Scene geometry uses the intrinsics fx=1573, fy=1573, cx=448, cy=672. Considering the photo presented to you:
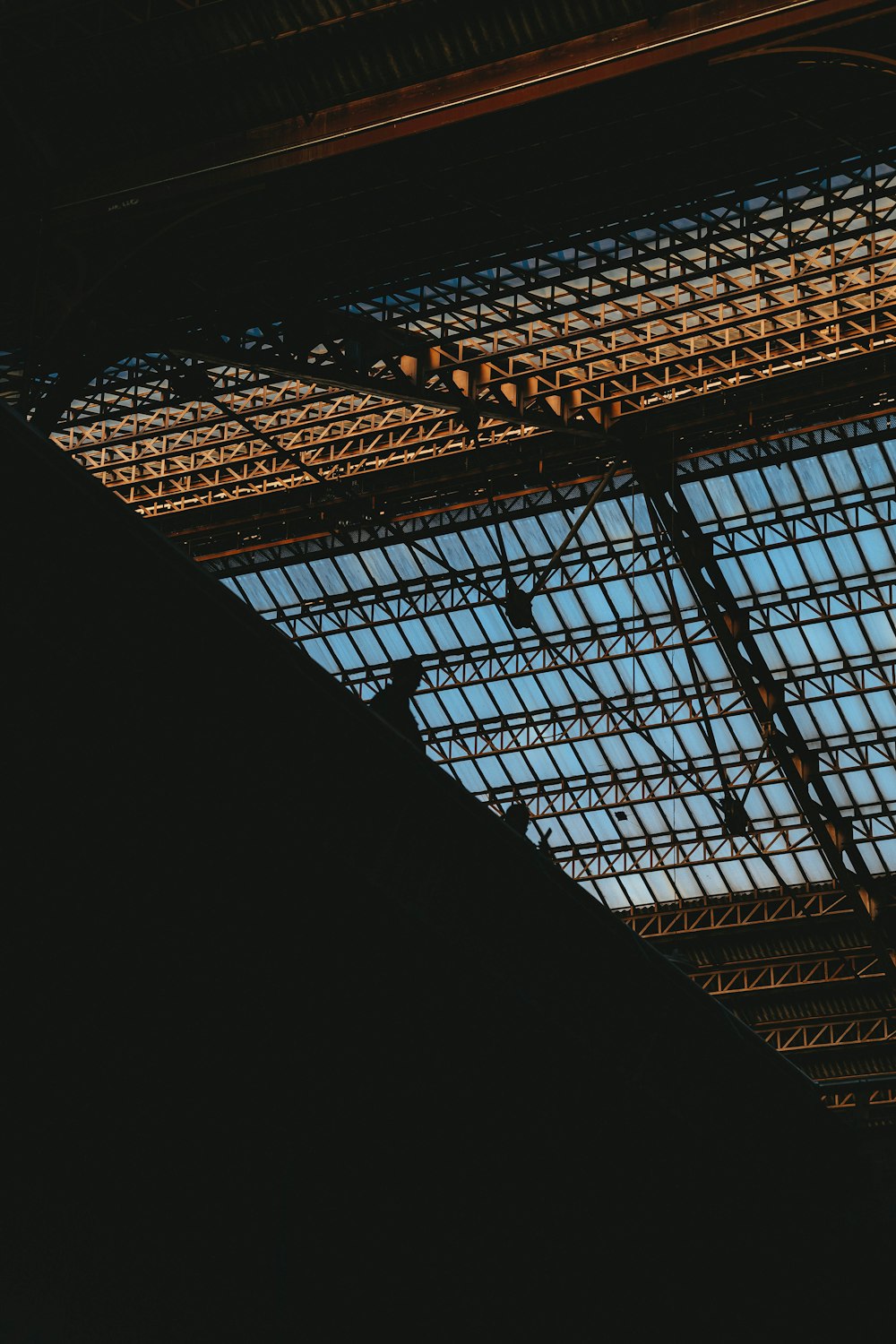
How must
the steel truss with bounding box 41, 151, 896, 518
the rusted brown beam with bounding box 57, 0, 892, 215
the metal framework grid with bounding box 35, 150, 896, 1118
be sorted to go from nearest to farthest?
the rusted brown beam with bounding box 57, 0, 892, 215 → the steel truss with bounding box 41, 151, 896, 518 → the metal framework grid with bounding box 35, 150, 896, 1118

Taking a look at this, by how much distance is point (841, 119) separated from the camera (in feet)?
80.3

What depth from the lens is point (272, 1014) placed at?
13469 mm

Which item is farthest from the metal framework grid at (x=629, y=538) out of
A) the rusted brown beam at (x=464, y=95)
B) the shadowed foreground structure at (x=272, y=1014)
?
the shadowed foreground structure at (x=272, y=1014)

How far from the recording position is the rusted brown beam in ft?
63.4

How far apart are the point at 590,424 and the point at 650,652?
8.68 m

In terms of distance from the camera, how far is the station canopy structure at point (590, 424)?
21922mm

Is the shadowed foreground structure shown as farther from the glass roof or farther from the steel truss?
the glass roof

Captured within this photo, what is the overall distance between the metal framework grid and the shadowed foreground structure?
1254 cm

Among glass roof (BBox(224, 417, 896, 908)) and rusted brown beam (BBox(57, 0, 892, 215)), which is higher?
glass roof (BBox(224, 417, 896, 908))

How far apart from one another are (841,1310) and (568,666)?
2145 centimetres

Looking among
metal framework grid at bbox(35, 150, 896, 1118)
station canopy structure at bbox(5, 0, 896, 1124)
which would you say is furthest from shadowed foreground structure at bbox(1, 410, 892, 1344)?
metal framework grid at bbox(35, 150, 896, 1118)

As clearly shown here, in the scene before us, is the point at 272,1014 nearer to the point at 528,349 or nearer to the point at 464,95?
the point at 464,95

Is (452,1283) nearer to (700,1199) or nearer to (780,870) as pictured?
(700,1199)

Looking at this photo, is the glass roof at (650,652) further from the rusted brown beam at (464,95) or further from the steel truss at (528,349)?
the rusted brown beam at (464,95)
